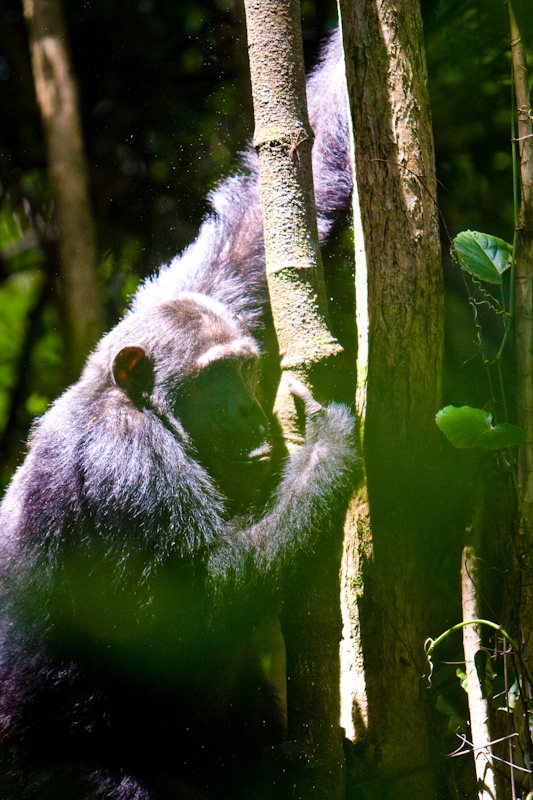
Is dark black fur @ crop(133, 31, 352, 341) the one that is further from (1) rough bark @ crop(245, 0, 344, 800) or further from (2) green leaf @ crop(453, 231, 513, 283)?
(2) green leaf @ crop(453, 231, 513, 283)

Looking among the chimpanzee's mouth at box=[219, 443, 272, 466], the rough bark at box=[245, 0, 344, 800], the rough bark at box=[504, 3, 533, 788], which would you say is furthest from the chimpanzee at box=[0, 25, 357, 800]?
the rough bark at box=[504, 3, 533, 788]

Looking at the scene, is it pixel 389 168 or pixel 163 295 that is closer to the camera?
pixel 389 168

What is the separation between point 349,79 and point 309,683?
2.15 meters

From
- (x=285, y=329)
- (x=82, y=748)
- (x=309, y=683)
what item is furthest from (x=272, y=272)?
(x=82, y=748)

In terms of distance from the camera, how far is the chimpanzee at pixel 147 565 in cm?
300

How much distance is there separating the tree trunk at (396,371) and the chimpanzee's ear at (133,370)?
1248 millimetres

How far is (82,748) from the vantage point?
10.6 ft

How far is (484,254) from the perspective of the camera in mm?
2404

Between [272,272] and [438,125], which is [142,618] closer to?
[272,272]

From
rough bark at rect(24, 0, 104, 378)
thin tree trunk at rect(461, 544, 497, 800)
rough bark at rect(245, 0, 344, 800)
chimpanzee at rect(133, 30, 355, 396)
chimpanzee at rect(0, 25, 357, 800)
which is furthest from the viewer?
rough bark at rect(24, 0, 104, 378)

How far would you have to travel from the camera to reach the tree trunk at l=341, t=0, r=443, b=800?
2.35m

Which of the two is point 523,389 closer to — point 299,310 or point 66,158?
point 299,310

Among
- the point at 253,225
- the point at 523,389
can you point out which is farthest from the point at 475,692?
the point at 253,225

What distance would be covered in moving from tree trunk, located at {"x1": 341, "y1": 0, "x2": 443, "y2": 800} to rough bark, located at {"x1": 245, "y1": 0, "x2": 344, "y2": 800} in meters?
0.13
